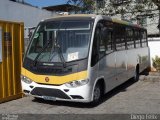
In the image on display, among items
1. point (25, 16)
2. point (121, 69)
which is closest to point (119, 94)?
point (121, 69)

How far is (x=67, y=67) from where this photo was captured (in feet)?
29.5

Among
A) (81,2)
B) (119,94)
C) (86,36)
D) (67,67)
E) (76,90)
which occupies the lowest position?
(119,94)

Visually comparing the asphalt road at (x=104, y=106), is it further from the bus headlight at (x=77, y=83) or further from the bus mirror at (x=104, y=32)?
the bus mirror at (x=104, y=32)

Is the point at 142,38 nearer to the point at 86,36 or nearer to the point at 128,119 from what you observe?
the point at 86,36

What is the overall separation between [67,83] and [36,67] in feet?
3.46

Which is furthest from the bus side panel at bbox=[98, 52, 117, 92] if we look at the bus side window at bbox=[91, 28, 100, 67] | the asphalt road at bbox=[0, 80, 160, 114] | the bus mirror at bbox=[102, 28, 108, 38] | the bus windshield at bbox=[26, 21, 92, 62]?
the bus windshield at bbox=[26, 21, 92, 62]

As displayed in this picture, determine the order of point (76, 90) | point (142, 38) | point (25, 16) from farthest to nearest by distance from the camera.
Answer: point (25, 16) → point (142, 38) → point (76, 90)

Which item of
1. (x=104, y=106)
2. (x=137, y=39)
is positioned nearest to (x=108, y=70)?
(x=104, y=106)

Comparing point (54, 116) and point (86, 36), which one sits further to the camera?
point (86, 36)

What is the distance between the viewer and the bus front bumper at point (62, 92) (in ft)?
29.1

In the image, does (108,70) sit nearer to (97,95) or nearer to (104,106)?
(97,95)

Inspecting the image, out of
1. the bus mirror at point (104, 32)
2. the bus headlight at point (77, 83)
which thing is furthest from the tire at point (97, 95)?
the bus mirror at point (104, 32)

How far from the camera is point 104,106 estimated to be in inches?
379

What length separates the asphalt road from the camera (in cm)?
891
